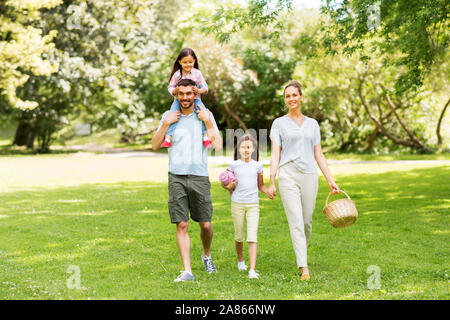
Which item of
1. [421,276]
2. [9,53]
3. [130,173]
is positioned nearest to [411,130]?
[130,173]

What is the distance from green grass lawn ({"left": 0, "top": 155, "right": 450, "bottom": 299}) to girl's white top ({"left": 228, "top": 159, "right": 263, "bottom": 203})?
2.85ft

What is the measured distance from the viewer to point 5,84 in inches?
1008

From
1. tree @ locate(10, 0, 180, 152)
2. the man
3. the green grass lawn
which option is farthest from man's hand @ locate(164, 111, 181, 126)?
tree @ locate(10, 0, 180, 152)

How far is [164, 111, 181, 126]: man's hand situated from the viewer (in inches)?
240

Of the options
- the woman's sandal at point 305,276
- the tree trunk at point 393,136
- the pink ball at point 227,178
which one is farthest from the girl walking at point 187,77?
the tree trunk at point 393,136

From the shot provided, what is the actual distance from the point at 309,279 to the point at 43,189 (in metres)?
11.3

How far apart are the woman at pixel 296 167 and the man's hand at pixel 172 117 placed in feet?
3.44

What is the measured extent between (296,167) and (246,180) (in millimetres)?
607

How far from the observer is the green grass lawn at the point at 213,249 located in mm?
5777

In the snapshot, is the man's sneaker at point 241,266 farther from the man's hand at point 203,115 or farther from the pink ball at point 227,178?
the man's hand at point 203,115

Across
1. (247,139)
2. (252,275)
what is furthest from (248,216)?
(247,139)

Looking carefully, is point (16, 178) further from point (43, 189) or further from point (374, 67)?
point (374, 67)

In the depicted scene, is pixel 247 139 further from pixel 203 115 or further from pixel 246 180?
pixel 203 115

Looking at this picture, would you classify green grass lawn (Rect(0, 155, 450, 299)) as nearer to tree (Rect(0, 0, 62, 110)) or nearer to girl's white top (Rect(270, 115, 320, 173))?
girl's white top (Rect(270, 115, 320, 173))
